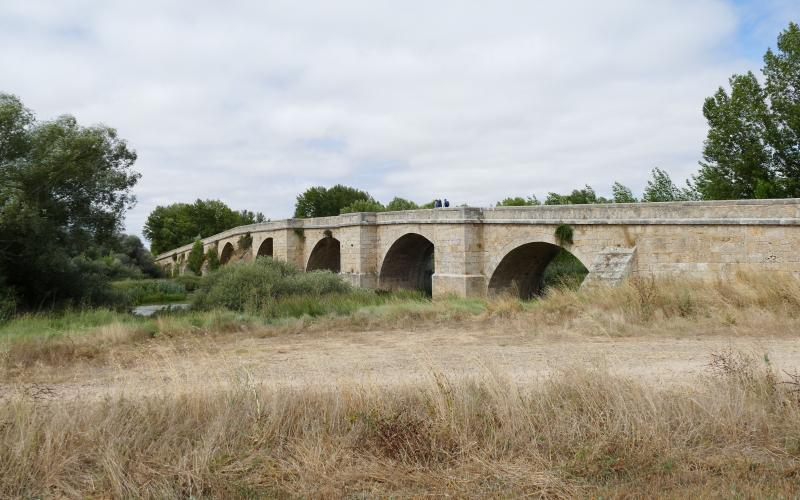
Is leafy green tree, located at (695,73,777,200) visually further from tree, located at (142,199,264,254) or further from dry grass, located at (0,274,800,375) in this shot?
tree, located at (142,199,264,254)

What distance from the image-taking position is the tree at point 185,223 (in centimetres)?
6250

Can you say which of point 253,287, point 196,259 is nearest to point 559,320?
point 253,287

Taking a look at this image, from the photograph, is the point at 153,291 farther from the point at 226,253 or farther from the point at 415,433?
the point at 415,433

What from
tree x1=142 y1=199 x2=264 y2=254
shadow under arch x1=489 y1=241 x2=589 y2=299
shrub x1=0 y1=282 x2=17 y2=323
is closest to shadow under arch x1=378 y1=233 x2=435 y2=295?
shadow under arch x1=489 y1=241 x2=589 y2=299

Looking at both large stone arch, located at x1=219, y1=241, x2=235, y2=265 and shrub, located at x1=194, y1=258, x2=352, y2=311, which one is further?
large stone arch, located at x1=219, y1=241, x2=235, y2=265

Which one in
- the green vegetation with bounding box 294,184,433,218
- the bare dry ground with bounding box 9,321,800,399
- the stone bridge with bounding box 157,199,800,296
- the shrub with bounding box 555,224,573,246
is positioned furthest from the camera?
the green vegetation with bounding box 294,184,433,218

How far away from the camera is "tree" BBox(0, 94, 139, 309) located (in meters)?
13.3

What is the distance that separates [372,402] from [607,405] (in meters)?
1.89

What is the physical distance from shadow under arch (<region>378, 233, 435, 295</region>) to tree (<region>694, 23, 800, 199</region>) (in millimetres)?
12383

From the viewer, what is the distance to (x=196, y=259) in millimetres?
48031

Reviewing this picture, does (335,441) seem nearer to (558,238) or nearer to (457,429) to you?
(457,429)

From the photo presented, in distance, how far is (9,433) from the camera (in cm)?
434

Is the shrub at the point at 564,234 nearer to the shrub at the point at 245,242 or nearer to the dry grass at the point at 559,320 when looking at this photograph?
the dry grass at the point at 559,320

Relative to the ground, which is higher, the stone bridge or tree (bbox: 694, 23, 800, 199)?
tree (bbox: 694, 23, 800, 199)
